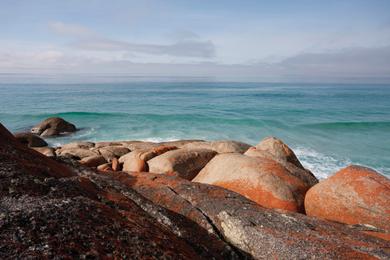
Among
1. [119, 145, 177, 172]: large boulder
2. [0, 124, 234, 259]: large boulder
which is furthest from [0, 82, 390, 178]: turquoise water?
[0, 124, 234, 259]: large boulder

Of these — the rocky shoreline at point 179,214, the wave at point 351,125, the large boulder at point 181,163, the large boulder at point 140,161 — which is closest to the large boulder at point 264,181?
the rocky shoreline at point 179,214

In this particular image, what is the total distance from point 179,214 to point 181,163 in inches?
226

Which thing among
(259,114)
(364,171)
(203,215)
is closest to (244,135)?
(259,114)

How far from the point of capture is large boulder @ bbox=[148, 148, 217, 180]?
959cm

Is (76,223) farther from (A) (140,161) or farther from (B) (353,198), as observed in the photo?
(A) (140,161)

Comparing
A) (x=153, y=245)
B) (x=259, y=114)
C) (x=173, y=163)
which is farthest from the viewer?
(x=259, y=114)

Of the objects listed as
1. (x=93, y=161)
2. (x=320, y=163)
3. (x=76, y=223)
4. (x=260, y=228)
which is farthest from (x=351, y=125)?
(x=76, y=223)

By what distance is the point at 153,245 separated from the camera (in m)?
2.54

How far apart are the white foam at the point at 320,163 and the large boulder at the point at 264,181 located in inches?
313

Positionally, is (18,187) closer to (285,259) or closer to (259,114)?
(285,259)

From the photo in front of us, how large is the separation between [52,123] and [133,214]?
76.7 feet

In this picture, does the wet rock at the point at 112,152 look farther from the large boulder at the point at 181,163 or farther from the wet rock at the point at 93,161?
the large boulder at the point at 181,163

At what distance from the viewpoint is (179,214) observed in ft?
13.3

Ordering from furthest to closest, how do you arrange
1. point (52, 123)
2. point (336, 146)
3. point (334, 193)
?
point (52, 123), point (336, 146), point (334, 193)
